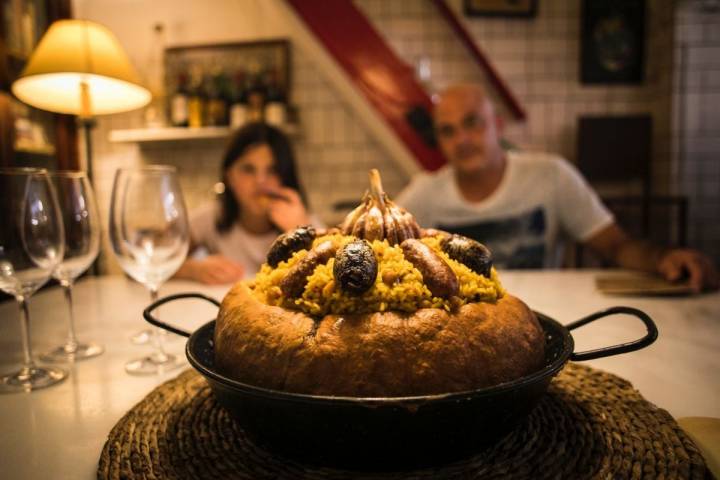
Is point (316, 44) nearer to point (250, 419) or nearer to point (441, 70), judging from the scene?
point (441, 70)

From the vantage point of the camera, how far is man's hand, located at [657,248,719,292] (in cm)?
123

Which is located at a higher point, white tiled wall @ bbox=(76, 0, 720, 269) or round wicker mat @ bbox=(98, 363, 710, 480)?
white tiled wall @ bbox=(76, 0, 720, 269)

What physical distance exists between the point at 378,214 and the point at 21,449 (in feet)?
1.61

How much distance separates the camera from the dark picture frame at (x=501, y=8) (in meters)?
3.23

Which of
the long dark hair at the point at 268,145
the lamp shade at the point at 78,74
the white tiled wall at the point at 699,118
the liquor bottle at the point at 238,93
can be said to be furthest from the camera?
the liquor bottle at the point at 238,93

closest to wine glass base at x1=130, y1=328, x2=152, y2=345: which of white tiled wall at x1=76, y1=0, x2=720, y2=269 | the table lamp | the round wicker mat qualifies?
the round wicker mat

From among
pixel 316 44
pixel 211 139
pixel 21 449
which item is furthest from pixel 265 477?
pixel 211 139

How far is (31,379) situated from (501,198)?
6.06 feet

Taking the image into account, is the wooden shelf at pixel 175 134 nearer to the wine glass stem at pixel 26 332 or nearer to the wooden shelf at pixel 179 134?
the wooden shelf at pixel 179 134

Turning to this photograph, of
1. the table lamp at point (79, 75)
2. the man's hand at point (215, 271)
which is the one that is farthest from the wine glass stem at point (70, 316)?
the table lamp at point (79, 75)

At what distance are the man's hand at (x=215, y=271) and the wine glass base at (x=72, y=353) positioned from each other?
604 millimetres

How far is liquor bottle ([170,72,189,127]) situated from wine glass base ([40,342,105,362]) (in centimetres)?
244

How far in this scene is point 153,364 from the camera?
826 millimetres

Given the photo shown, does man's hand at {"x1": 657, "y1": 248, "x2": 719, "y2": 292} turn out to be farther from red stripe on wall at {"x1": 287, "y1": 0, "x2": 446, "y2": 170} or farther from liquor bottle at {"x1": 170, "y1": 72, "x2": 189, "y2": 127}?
liquor bottle at {"x1": 170, "y1": 72, "x2": 189, "y2": 127}
